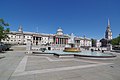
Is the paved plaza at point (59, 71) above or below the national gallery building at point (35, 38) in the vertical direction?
below

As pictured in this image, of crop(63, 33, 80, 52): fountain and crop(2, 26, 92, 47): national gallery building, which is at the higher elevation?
crop(2, 26, 92, 47): national gallery building

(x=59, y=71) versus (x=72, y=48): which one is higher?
(x=72, y=48)

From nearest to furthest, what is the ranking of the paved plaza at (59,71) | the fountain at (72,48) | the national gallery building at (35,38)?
the paved plaza at (59,71)
the fountain at (72,48)
the national gallery building at (35,38)

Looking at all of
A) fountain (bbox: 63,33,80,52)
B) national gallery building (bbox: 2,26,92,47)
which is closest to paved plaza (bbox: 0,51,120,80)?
fountain (bbox: 63,33,80,52)

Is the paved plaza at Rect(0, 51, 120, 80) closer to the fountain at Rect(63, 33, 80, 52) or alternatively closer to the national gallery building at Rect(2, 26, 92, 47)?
the fountain at Rect(63, 33, 80, 52)

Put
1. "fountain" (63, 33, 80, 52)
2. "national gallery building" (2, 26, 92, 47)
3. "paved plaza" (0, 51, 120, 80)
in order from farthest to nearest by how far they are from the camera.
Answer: "national gallery building" (2, 26, 92, 47), "fountain" (63, 33, 80, 52), "paved plaza" (0, 51, 120, 80)

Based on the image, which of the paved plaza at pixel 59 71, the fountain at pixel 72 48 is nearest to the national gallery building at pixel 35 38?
the fountain at pixel 72 48

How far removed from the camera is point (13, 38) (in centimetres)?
11425

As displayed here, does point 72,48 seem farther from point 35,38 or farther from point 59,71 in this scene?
point 35,38

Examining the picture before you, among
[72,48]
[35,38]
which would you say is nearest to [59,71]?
[72,48]

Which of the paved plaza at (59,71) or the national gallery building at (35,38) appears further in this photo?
the national gallery building at (35,38)

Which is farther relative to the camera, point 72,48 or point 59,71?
point 72,48

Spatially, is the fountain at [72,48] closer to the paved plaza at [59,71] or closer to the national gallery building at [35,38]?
the paved plaza at [59,71]

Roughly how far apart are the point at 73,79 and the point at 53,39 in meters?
116
